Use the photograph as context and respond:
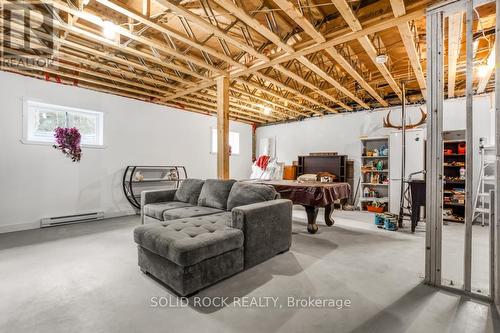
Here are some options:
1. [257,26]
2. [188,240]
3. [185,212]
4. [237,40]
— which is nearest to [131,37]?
[237,40]

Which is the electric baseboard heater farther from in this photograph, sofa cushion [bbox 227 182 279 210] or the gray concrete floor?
sofa cushion [bbox 227 182 279 210]

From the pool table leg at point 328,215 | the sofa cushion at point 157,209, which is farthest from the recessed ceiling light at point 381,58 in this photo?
the sofa cushion at point 157,209

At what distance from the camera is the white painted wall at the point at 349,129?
Result: 5.11 meters

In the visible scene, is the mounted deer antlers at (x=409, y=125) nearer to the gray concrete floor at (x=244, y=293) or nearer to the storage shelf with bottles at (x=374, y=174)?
the storage shelf with bottles at (x=374, y=174)

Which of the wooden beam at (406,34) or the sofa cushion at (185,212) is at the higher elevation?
the wooden beam at (406,34)

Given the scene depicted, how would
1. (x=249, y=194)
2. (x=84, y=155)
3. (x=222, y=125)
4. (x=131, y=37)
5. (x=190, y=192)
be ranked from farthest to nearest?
1. (x=84, y=155)
2. (x=222, y=125)
3. (x=190, y=192)
4. (x=249, y=194)
5. (x=131, y=37)

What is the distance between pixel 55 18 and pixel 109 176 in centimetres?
331

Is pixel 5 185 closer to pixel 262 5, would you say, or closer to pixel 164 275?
pixel 164 275

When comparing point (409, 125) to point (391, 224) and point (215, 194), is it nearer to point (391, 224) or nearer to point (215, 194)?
point (391, 224)

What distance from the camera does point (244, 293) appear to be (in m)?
2.10

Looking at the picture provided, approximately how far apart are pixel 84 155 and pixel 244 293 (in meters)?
4.53

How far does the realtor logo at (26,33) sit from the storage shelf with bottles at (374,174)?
642 centimetres

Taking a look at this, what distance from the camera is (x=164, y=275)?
216 cm

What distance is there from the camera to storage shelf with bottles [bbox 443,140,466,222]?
4.96m
